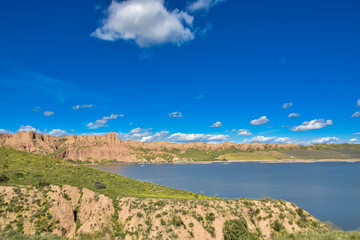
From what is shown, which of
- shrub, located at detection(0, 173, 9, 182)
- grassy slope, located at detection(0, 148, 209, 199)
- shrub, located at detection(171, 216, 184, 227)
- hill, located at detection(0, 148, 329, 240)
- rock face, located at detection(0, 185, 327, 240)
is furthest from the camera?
grassy slope, located at detection(0, 148, 209, 199)

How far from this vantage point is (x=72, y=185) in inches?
1742

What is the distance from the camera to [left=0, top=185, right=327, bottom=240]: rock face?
34156mm

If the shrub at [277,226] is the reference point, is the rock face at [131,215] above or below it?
above

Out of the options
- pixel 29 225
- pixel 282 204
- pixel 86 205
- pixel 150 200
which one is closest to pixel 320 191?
pixel 282 204

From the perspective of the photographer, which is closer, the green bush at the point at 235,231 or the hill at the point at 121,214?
the hill at the point at 121,214

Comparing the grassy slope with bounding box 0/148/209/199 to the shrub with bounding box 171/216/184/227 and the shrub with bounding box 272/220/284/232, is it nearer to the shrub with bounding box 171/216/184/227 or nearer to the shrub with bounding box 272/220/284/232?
the shrub with bounding box 171/216/184/227

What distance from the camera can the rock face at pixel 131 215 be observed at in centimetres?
3416

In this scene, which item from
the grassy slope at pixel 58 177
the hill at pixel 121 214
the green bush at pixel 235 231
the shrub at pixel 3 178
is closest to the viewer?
the hill at pixel 121 214

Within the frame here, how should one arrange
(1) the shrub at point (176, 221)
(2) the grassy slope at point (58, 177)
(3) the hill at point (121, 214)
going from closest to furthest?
(3) the hill at point (121, 214) → (1) the shrub at point (176, 221) → (2) the grassy slope at point (58, 177)

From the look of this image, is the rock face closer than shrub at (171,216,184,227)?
Yes

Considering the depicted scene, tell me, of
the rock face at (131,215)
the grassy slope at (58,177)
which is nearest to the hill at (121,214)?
the rock face at (131,215)

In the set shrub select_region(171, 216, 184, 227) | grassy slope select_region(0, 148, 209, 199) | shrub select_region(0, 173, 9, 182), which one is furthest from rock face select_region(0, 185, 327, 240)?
shrub select_region(0, 173, 9, 182)

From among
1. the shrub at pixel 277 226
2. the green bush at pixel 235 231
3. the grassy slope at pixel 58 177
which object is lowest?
the shrub at pixel 277 226

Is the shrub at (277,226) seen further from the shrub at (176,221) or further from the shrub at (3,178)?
the shrub at (3,178)
